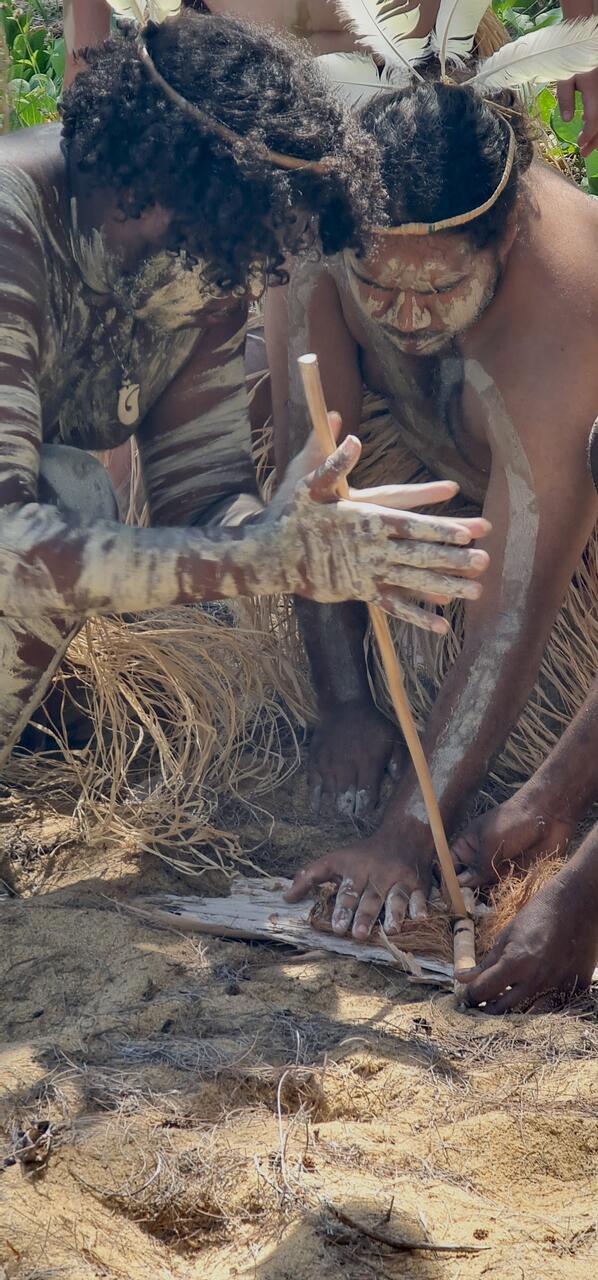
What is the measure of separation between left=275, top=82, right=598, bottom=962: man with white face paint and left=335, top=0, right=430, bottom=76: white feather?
113 mm

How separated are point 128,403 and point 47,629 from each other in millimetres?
463

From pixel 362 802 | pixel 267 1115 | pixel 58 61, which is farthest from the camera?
pixel 58 61

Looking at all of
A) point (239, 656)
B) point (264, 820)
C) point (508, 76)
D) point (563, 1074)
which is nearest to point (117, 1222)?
point (563, 1074)

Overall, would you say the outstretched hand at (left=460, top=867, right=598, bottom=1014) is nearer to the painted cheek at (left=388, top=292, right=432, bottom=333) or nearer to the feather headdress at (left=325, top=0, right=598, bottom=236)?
the painted cheek at (left=388, top=292, right=432, bottom=333)

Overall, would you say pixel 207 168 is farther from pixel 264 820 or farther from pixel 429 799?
pixel 264 820

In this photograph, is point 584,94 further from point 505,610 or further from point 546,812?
point 546,812

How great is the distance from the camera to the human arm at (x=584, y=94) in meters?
2.99

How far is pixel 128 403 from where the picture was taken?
2.56 metres

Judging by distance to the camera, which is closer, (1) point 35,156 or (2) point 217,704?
(1) point 35,156

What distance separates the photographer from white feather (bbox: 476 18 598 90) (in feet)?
8.16

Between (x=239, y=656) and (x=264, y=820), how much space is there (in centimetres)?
43

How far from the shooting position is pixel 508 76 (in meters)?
2.52

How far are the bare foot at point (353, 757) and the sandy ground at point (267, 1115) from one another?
1.76 ft

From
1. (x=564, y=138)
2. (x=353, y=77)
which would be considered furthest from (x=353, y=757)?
(x=564, y=138)
